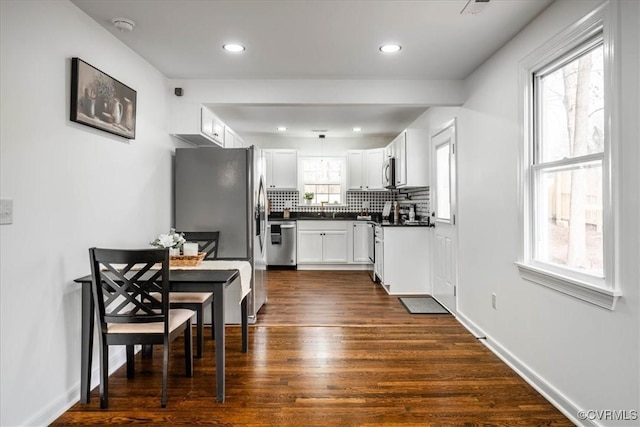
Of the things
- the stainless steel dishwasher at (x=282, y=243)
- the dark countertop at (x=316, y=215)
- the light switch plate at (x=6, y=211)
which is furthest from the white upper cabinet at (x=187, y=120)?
the dark countertop at (x=316, y=215)

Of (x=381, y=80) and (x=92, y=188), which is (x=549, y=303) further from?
(x=92, y=188)

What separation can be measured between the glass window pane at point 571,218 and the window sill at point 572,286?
110 millimetres

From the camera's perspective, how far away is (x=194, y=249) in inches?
108

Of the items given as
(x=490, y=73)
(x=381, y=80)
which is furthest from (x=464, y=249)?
(x=381, y=80)

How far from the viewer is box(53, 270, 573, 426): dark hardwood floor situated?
2.03m

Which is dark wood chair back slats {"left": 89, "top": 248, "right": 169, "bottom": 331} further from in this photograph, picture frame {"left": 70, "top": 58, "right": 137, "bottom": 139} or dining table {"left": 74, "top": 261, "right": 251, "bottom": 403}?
picture frame {"left": 70, "top": 58, "right": 137, "bottom": 139}

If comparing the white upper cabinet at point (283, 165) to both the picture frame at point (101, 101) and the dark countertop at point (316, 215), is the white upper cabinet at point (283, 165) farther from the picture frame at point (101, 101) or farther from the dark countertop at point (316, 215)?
the picture frame at point (101, 101)

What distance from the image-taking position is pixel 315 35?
262 cm

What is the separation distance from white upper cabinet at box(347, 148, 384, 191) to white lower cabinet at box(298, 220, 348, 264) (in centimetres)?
89

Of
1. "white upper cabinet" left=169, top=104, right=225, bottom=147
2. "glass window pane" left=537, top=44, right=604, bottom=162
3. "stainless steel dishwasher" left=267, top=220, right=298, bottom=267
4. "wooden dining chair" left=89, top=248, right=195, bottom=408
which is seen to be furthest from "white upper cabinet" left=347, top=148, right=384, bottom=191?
"wooden dining chair" left=89, top=248, right=195, bottom=408

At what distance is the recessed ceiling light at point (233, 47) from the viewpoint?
279cm

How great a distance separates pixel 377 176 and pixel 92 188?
16.6ft

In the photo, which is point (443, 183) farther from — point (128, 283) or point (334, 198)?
point (128, 283)

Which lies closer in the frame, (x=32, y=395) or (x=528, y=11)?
(x=32, y=395)
